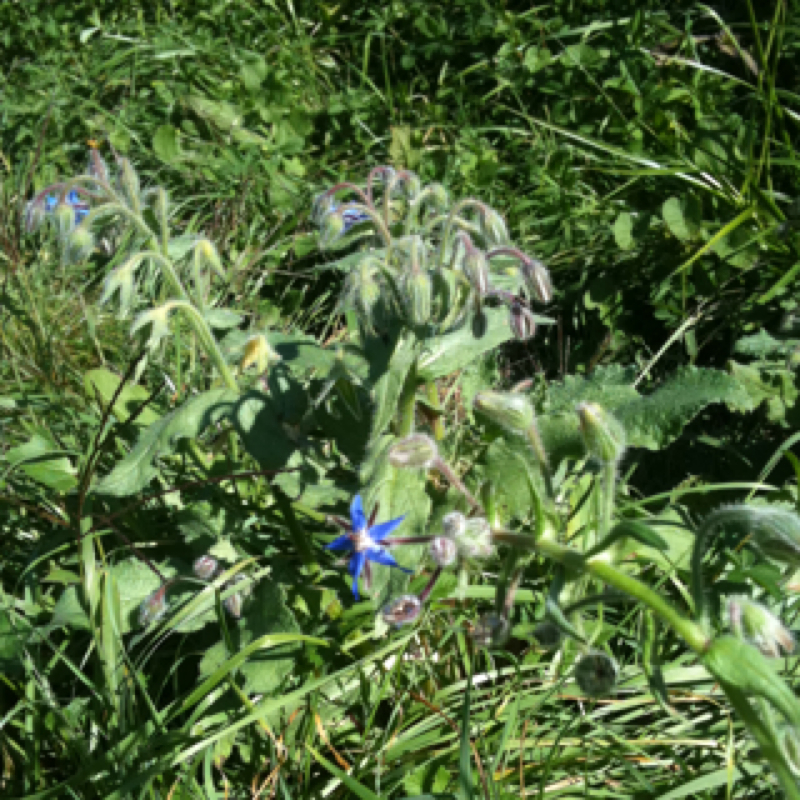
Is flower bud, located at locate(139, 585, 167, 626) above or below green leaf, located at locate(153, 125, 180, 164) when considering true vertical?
below

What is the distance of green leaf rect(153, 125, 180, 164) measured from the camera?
11.5ft

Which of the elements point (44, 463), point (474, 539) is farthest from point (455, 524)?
point (44, 463)

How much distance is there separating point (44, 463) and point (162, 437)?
592mm

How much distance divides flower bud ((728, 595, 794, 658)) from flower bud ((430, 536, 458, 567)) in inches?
19.8

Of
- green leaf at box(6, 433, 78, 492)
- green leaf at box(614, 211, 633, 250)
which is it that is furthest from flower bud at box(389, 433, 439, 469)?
green leaf at box(614, 211, 633, 250)

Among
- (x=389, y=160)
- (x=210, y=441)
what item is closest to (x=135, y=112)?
(x=389, y=160)

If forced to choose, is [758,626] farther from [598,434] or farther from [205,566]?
[205,566]

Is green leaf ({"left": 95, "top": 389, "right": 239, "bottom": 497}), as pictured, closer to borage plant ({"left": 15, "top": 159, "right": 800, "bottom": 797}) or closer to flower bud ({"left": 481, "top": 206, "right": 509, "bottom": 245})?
borage plant ({"left": 15, "top": 159, "right": 800, "bottom": 797})

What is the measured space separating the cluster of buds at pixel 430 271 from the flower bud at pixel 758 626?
2.48 ft

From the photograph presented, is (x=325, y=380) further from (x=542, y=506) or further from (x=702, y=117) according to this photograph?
(x=702, y=117)

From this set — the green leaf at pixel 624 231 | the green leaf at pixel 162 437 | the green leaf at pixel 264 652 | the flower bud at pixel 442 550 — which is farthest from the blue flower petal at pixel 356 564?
the green leaf at pixel 624 231

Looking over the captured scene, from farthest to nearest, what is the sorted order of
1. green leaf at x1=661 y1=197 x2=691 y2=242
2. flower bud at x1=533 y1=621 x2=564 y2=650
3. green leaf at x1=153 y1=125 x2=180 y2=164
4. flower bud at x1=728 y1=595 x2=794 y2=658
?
green leaf at x1=153 y1=125 x2=180 y2=164 → green leaf at x1=661 y1=197 x2=691 y2=242 → flower bud at x1=533 y1=621 x2=564 y2=650 → flower bud at x1=728 y1=595 x2=794 y2=658

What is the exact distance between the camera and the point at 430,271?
5.83 ft

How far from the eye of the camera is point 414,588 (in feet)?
6.51
